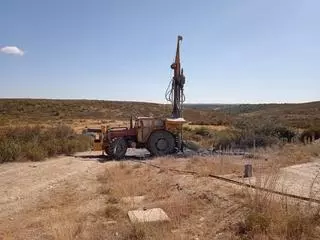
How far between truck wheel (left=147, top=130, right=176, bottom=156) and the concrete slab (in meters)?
11.2

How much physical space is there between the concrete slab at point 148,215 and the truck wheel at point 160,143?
11170 millimetres

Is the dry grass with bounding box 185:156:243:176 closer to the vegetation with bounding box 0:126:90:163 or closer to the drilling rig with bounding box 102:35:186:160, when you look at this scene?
the drilling rig with bounding box 102:35:186:160

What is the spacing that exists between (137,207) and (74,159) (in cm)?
1112

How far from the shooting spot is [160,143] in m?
20.1

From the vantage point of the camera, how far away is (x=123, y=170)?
15594 millimetres

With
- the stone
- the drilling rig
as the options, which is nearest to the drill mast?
the drilling rig

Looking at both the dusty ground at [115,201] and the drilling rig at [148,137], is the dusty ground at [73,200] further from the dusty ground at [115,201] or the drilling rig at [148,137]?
the drilling rig at [148,137]

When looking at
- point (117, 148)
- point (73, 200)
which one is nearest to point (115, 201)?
point (73, 200)

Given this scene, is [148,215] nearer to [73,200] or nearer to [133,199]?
[133,199]

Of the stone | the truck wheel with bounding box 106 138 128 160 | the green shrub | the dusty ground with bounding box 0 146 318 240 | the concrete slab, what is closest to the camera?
the dusty ground with bounding box 0 146 318 240

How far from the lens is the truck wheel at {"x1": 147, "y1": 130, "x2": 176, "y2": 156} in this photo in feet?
65.7

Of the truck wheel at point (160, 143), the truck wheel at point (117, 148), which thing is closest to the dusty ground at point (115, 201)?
the truck wheel at point (160, 143)

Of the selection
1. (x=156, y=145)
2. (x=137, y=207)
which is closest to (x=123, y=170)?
(x=156, y=145)

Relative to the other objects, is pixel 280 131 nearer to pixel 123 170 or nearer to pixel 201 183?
pixel 123 170
